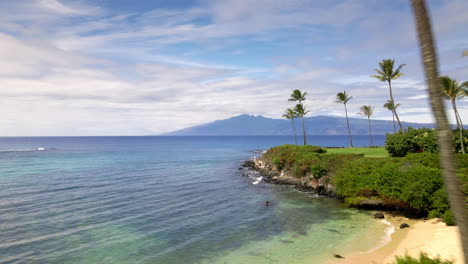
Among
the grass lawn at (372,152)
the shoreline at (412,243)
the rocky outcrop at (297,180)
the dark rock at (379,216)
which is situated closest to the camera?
the shoreline at (412,243)

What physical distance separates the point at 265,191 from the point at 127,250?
67.4 feet

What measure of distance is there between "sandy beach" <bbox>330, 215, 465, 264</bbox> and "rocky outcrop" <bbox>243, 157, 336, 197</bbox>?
12.2 meters

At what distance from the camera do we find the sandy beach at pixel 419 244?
1426 centimetres

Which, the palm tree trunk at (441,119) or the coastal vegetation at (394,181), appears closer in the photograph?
the palm tree trunk at (441,119)

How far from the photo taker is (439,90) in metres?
5.91

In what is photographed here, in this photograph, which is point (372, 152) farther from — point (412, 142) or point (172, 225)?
point (172, 225)

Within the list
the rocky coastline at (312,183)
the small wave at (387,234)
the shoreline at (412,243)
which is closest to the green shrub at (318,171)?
the rocky coastline at (312,183)

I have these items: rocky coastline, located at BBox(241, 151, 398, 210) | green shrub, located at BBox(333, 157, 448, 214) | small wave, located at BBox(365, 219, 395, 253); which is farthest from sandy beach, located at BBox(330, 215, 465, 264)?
rocky coastline, located at BBox(241, 151, 398, 210)

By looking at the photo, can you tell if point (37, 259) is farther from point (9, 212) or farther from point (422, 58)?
point (422, 58)

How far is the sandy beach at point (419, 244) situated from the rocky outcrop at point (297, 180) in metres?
12.2

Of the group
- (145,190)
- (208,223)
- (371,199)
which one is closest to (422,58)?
(208,223)

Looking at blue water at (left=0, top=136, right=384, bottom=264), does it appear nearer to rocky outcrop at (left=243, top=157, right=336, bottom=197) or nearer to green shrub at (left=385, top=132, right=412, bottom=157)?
rocky outcrop at (left=243, top=157, right=336, bottom=197)

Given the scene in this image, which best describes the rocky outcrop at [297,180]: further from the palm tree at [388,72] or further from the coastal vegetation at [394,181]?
the palm tree at [388,72]

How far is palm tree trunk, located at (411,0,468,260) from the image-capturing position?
19.1 feet
